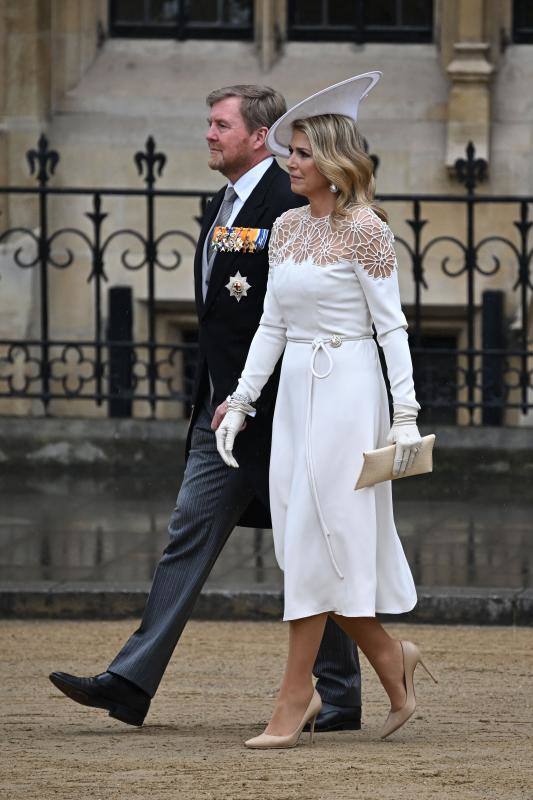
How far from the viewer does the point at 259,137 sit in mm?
6195

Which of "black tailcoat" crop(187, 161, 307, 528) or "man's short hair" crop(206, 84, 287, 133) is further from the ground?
"man's short hair" crop(206, 84, 287, 133)

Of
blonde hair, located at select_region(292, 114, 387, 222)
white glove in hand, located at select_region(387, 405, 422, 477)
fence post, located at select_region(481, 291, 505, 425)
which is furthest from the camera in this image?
fence post, located at select_region(481, 291, 505, 425)

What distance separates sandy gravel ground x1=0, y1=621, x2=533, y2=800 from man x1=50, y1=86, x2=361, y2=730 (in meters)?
0.17

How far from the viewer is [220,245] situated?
616 cm

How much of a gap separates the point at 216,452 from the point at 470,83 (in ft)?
22.6

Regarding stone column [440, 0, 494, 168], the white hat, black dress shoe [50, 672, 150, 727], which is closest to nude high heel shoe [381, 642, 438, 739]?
black dress shoe [50, 672, 150, 727]

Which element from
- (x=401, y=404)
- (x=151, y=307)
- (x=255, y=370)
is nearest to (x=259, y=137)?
(x=255, y=370)

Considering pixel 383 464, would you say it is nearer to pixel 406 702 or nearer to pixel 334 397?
pixel 334 397

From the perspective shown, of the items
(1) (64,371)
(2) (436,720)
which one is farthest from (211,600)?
(1) (64,371)

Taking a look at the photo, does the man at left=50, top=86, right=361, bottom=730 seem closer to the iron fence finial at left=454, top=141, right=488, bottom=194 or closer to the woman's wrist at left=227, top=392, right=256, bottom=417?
the woman's wrist at left=227, top=392, right=256, bottom=417

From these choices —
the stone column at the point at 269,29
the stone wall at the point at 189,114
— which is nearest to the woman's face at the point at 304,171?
the stone wall at the point at 189,114

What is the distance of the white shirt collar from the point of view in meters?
6.18

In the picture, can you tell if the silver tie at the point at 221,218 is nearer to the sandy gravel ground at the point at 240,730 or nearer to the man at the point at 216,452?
the man at the point at 216,452

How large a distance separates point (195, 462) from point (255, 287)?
57cm
